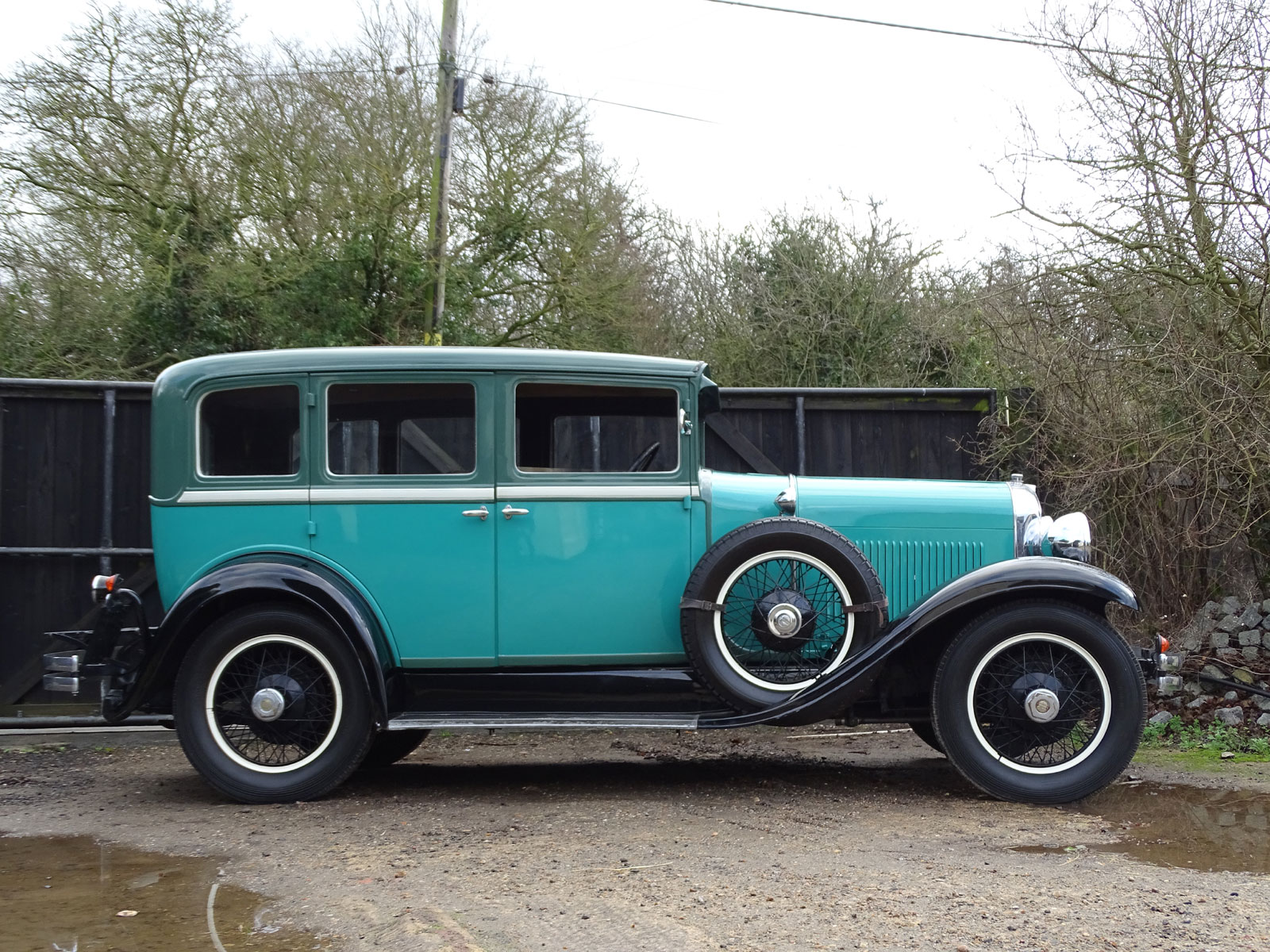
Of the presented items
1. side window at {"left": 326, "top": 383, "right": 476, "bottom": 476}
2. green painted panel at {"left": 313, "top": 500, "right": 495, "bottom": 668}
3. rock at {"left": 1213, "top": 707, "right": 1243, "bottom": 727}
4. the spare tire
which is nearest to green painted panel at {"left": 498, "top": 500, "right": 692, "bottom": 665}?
green painted panel at {"left": 313, "top": 500, "right": 495, "bottom": 668}

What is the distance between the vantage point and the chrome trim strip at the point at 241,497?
17.3 feet

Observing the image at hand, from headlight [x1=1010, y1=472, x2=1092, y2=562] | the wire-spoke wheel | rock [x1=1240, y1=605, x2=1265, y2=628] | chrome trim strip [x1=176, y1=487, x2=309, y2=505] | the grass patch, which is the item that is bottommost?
the grass patch

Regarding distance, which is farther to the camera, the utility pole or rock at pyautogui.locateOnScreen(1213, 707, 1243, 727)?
the utility pole

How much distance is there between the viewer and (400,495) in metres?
5.25

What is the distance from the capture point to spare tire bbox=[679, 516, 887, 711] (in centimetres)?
503


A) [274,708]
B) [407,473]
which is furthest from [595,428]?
[274,708]

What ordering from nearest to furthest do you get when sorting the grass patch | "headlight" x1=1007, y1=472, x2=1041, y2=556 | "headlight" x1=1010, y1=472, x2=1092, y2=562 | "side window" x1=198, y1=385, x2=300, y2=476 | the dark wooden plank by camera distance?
"headlight" x1=1010, y1=472, x2=1092, y2=562 < "side window" x1=198, y1=385, x2=300, y2=476 < "headlight" x1=1007, y1=472, x2=1041, y2=556 < the grass patch < the dark wooden plank

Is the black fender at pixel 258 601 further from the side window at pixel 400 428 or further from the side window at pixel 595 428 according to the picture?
the side window at pixel 595 428

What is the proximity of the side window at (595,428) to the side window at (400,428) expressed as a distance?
28cm

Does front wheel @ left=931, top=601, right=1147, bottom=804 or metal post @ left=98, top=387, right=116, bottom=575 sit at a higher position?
metal post @ left=98, top=387, right=116, bottom=575

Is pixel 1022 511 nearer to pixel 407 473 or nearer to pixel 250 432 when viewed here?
pixel 407 473

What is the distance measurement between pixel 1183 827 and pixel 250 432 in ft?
14.8

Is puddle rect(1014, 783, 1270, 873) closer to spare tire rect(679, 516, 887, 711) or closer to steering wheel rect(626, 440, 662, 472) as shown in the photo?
spare tire rect(679, 516, 887, 711)

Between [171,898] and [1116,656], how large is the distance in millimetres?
3921
